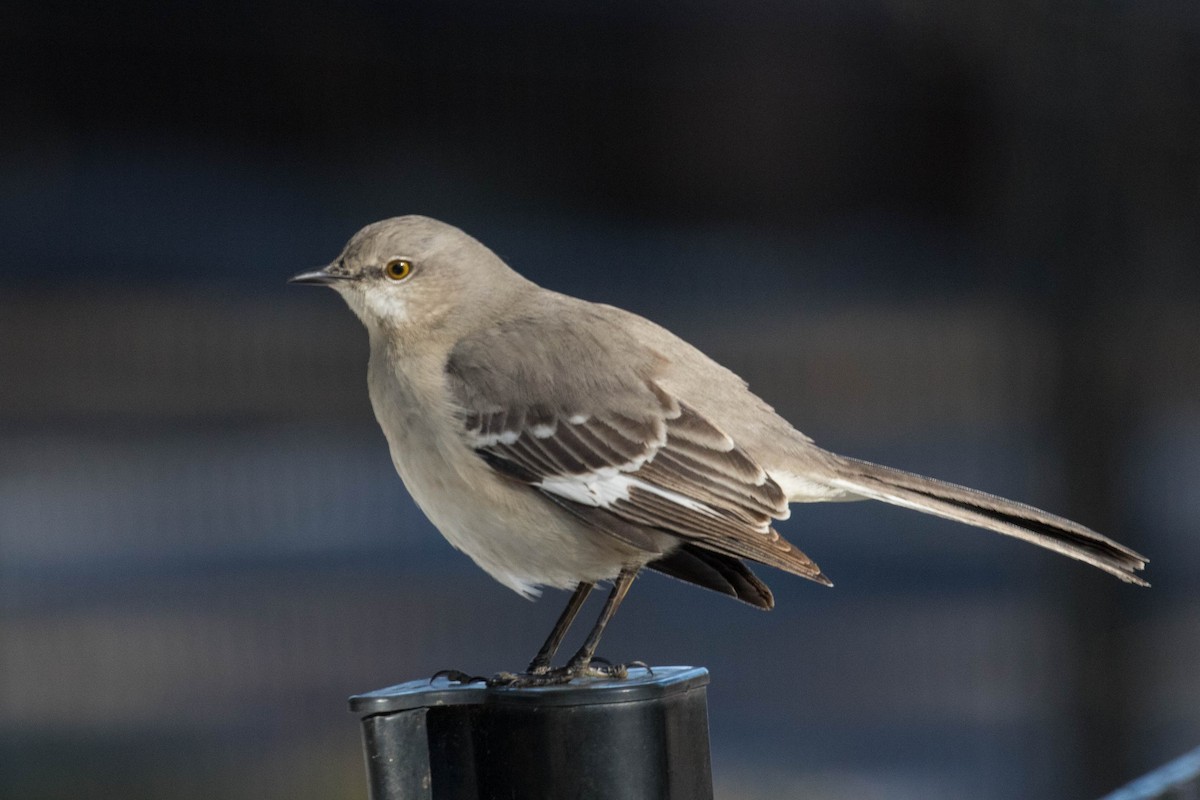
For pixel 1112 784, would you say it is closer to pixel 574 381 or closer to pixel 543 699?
pixel 574 381

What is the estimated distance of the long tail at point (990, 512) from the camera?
2.49 metres

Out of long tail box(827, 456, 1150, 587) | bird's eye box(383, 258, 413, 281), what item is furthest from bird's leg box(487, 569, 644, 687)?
bird's eye box(383, 258, 413, 281)

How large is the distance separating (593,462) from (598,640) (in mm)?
343

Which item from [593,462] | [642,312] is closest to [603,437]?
[593,462]

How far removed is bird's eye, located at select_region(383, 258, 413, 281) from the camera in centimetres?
282

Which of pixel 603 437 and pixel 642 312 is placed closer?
pixel 603 437

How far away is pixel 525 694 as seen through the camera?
6.22 ft

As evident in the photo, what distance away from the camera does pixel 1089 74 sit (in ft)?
19.8

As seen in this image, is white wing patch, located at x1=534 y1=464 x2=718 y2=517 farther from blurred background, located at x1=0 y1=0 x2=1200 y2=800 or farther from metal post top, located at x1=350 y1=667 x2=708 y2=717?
blurred background, located at x1=0 y1=0 x2=1200 y2=800

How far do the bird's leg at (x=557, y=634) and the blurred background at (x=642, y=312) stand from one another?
347 cm

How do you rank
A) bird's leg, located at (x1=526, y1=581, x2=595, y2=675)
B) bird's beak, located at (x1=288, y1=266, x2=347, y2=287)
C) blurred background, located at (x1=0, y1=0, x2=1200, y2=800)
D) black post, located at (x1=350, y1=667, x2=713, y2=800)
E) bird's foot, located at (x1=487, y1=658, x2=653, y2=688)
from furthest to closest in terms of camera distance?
1. blurred background, located at (x1=0, y1=0, x2=1200, y2=800)
2. bird's beak, located at (x1=288, y1=266, x2=347, y2=287)
3. bird's leg, located at (x1=526, y1=581, x2=595, y2=675)
4. bird's foot, located at (x1=487, y1=658, x2=653, y2=688)
5. black post, located at (x1=350, y1=667, x2=713, y2=800)

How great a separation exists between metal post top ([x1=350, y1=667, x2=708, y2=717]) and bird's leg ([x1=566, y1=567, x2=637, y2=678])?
179mm

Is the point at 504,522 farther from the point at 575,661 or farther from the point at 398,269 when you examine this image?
the point at 398,269

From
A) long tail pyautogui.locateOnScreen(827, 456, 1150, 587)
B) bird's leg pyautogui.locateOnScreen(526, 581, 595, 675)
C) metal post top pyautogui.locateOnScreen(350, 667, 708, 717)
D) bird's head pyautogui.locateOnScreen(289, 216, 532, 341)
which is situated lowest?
metal post top pyautogui.locateOnScreen(350, 667, 708, 717)
